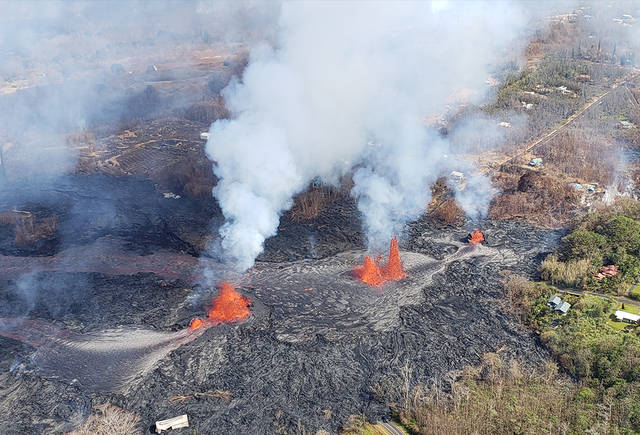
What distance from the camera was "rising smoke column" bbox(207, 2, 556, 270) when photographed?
169 ft

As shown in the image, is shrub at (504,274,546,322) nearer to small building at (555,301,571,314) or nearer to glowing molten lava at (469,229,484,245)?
small building at (555,301,571,314)

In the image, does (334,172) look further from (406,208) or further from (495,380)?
(495,380)

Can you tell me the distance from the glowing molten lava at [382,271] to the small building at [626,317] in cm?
1623

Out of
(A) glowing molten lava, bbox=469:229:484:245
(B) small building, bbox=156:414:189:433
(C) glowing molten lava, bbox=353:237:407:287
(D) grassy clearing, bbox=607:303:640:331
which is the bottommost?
(D) grassy clearing, bbox=607:303:640:331

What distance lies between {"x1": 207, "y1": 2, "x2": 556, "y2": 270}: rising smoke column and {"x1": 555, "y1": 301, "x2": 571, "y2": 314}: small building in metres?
16.2

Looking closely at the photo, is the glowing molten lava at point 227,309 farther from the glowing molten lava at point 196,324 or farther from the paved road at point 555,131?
the paved road at point 555,131

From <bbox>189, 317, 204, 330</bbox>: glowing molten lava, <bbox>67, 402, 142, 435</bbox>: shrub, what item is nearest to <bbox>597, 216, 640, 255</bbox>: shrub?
<bbox>189, 317, 204, 330</bbox>: glowing molten lava

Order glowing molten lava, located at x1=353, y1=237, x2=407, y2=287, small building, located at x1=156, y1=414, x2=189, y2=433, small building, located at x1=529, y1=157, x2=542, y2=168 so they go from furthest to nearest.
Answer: small building, located at x1=529, y1=157, x2=542, y2=168 → glowing molten lava, located at x1=353, y1=237, x2=407, y2=287 → small building, located at x1=156, y1=414, x2=189, y2=433

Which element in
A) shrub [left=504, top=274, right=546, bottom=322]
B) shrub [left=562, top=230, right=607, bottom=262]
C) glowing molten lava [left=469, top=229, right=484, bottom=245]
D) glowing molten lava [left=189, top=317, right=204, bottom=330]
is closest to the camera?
glowing molten lava [left=189, top=317, right=204, bottom=330]

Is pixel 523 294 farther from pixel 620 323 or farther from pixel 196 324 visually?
pixel 196 324

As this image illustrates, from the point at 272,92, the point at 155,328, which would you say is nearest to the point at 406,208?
the point at 272,92

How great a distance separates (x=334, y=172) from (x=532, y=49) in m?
68.0

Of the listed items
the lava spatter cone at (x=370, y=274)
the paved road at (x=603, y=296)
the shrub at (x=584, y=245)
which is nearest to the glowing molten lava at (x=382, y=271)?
the lava spatter cone at (x=370, y=274)

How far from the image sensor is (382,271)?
4875cm
